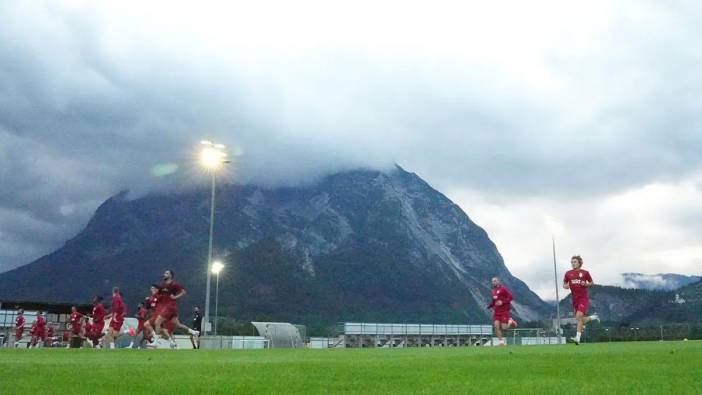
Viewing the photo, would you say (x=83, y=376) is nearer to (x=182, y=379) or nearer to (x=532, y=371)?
(x=182, y=379)

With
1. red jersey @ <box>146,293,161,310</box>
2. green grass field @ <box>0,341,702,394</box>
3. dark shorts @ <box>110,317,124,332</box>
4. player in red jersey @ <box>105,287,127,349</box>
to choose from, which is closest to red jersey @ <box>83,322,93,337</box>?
player in red jersey @ <box>105,287,127,349</box>

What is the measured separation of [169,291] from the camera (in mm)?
19641

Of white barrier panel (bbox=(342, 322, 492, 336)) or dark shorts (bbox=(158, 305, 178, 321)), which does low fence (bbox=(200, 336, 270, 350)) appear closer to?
dark shorts (bbox=(158, 305, 178, 321))

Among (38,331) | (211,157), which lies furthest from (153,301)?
(38,331)

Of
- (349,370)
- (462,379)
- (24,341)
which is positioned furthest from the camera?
(24,341)

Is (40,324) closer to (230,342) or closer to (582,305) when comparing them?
(230,342)

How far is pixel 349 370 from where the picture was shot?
8.09 metres

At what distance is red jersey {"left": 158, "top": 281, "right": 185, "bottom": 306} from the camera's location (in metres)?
19.6

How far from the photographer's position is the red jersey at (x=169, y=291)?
19609mm

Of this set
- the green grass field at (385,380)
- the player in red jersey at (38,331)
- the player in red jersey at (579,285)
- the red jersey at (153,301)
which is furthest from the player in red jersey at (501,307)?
the player in red jersey at (38,331)

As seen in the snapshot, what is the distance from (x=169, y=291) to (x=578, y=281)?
12585mm

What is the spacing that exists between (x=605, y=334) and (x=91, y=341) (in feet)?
152

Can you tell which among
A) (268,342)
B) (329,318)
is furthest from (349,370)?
(329,318)

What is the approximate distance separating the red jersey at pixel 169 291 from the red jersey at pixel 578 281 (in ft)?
39.5
